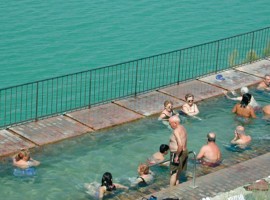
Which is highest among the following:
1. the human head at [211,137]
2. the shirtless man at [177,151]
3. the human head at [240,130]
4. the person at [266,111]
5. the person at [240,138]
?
the shirtless man at [177,151]

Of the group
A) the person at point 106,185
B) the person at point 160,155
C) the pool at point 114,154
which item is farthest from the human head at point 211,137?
the person at point 106,185

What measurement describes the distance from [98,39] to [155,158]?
1651 centimetres

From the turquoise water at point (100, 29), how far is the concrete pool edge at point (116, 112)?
23.7 feet

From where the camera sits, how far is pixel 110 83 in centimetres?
3042

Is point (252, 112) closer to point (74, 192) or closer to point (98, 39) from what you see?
point (74, 192)

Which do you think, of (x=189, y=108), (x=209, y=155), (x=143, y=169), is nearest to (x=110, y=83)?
(x=189, y=108)

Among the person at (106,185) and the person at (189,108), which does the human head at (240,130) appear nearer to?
the person at (189,108)

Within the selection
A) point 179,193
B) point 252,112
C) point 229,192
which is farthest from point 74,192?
point 252,112

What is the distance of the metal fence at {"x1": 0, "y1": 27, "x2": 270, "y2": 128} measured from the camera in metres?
27.0

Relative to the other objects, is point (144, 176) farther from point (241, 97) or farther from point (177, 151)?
point (241, 97)

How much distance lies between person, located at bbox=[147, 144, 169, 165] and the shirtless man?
1.58 meters

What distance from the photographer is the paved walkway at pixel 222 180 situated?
17812mm

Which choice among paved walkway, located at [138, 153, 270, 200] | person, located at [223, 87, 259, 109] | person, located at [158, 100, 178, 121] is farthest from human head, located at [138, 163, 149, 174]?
person, located at [223, 87, 259, 109]

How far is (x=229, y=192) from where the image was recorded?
55.8 ft
